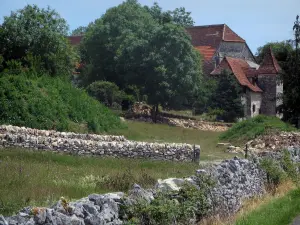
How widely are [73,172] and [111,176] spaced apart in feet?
5.06

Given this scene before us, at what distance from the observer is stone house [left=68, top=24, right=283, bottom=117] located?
209 ft

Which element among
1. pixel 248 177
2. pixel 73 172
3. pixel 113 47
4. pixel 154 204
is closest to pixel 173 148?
pixel 73 172

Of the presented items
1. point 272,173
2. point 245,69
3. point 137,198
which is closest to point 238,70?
point 245,69

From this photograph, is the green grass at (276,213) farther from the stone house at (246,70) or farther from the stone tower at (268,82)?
the stone tower at (268,82)

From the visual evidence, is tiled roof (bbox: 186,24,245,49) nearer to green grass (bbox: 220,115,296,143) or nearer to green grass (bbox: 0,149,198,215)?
green grass (bbox: 220,115,296,143)

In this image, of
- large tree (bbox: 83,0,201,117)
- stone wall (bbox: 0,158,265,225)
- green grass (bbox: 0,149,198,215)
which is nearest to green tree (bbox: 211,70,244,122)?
large tree (bbox: 83,0,201,117)

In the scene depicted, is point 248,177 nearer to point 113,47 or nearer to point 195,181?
point 195,181

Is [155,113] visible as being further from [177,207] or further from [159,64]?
[177,207]

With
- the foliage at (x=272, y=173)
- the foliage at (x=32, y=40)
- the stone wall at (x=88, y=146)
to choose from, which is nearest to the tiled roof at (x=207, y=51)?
the foliage at (x=32, y=40)

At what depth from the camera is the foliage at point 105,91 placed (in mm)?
53781

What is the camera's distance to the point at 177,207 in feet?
29.8

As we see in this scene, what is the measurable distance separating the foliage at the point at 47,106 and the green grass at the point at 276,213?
16.6 metres

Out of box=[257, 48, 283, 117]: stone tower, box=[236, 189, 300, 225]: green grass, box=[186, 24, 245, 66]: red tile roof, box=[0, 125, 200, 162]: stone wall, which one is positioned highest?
box=[186, 24, 245, 66]: red tile roof

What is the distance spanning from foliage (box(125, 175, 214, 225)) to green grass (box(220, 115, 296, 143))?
2507 centimetres
